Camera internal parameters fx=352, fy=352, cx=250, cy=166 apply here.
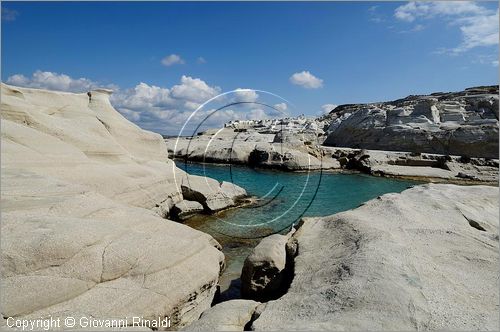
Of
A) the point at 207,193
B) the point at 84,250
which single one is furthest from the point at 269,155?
the point at 84,250

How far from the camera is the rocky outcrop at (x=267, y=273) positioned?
8.41 metres

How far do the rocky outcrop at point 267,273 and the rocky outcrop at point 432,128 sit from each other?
1690 inches

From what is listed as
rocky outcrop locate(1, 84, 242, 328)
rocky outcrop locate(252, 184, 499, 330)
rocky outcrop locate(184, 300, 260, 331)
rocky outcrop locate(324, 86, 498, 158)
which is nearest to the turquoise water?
rocky outcrop locate(1, 84, 242, 328)

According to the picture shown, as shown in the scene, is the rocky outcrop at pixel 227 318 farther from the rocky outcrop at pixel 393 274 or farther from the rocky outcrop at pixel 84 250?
the rocky outcrop at pixel 84 250

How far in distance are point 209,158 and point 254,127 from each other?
4000cm

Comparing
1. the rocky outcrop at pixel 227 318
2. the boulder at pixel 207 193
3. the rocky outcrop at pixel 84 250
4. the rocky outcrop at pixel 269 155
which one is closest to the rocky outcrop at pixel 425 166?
the rocky outcrop at pixel 269 155

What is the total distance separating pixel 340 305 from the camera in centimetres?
561

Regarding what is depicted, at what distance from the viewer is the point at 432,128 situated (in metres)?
46.7

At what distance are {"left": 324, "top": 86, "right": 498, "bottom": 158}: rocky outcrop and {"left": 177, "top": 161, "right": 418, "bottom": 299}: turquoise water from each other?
14544mm

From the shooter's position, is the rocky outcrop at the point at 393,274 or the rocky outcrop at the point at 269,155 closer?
the rocky outcrop at the point at 393,274

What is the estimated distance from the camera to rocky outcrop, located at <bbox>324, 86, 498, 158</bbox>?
1694 inches

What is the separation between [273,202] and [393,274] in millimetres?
17385

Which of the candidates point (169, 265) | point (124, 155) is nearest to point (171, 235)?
point (169, 265)

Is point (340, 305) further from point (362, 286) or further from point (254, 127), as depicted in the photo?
point (254, 127)
